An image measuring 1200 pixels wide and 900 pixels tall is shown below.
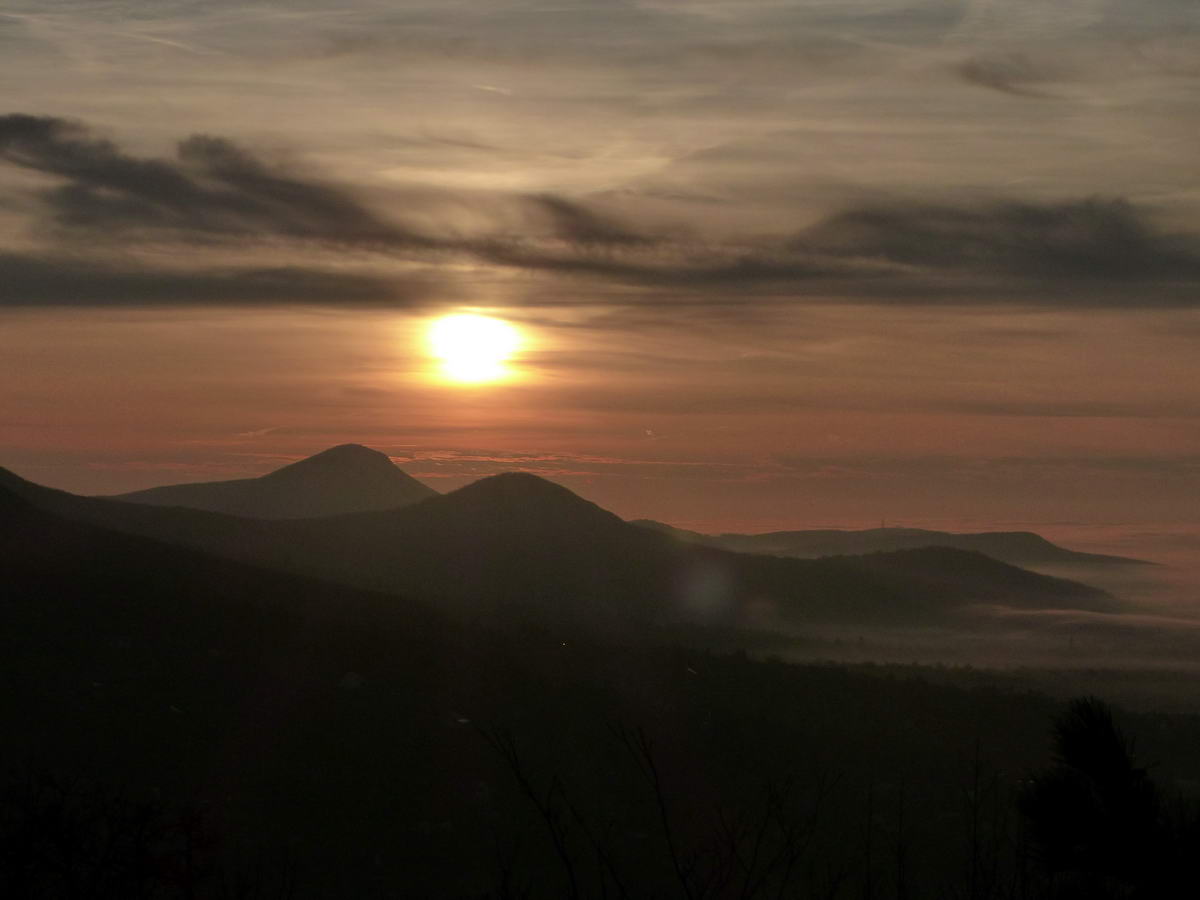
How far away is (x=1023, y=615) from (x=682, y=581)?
3887cm

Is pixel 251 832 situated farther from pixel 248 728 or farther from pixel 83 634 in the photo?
pixel 83 634

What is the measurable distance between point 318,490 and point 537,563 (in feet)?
208

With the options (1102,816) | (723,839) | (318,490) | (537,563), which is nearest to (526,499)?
(537,563)

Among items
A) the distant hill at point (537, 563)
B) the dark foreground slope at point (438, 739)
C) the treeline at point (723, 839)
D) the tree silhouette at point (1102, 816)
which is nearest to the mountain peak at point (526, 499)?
the distant hill at point (537, 563)

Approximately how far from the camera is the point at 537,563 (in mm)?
79625

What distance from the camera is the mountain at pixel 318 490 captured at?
131000 mm

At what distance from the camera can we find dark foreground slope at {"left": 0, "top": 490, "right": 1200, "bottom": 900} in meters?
19.6

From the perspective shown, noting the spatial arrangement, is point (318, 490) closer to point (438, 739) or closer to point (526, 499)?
point (526, 499)

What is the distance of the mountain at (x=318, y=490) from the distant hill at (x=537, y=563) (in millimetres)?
40131

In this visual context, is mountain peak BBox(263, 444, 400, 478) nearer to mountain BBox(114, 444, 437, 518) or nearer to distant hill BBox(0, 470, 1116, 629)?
mountain BBox(114, 444, 437, 518)

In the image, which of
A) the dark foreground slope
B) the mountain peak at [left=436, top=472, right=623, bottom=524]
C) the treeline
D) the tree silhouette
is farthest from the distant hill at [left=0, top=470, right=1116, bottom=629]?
the tree silhouette

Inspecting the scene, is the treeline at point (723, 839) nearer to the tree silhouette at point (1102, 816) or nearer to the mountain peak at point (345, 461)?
the tree silhouette at point (1102, 816)

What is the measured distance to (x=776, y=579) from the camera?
94.6 m

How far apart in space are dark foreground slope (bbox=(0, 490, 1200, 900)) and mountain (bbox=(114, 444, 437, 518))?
92.5 metres
